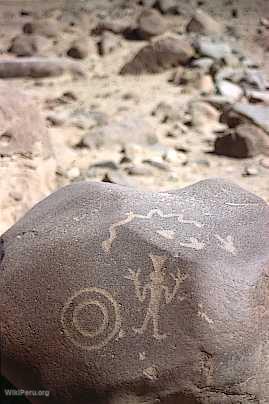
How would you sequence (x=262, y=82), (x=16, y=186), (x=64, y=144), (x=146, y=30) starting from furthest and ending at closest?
(x=146, y=30) → (x=262, y=82) → (x=64, y=144) → (x=16, y=186)

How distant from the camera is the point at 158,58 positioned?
4.14 metres

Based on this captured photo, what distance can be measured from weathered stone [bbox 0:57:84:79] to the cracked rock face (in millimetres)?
2798

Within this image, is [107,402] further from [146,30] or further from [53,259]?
[146,30]

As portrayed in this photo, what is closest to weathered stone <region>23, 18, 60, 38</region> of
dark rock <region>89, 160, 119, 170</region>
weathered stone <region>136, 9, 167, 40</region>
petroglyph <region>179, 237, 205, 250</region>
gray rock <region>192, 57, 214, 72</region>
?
weathered stone <region>136, 9, 167, 40</region>

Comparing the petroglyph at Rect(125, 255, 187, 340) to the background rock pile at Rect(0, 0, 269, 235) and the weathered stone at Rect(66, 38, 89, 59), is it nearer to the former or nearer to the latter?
the background rock pile at Rect(0, 0, 269, 235)

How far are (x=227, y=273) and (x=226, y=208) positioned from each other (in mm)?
234

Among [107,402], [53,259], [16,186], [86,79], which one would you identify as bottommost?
[86,79]

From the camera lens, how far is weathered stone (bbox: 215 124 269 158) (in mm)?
2932

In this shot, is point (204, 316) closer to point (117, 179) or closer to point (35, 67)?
point (117, 179)

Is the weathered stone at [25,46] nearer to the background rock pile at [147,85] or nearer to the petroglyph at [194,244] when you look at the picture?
the background rock pile at [147,85]

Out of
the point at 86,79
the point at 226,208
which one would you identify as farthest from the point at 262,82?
the point at 226,208

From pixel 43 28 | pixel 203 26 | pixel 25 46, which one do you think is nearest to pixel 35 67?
pixel 25 46

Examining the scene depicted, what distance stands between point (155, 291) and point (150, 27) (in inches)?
143

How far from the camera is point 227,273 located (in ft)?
4.30
